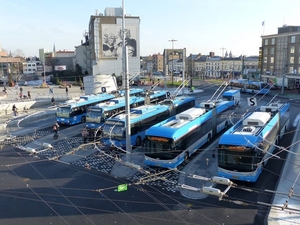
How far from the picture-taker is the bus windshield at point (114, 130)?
62.1 feet

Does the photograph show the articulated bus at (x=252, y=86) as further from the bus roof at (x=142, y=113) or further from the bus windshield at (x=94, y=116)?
the bus windshield at (x=94, y=116)

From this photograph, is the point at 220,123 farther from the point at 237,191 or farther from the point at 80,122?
the point at 80,122

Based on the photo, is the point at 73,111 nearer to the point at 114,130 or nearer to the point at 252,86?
the point at 114,130

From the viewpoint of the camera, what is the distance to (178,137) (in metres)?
15.7

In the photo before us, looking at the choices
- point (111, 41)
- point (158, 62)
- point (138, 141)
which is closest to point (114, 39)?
point (111, 41)

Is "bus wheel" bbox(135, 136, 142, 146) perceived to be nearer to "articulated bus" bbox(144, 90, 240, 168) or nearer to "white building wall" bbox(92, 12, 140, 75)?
"articulated bus" bbox(144, 90, 240, 168)

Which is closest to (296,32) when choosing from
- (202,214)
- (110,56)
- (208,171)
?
(110,56)

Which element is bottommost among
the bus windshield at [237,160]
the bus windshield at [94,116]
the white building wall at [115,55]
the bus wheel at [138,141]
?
the bus wheel at [138,141]

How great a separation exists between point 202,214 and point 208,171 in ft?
14.4

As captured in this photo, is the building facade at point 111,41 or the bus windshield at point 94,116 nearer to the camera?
the bus windshield at point 94,116

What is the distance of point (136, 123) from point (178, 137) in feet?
16.3

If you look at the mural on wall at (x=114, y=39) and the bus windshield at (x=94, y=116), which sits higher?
the mural on wall at (x=114, y=39)

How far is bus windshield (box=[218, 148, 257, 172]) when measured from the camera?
1326 cm

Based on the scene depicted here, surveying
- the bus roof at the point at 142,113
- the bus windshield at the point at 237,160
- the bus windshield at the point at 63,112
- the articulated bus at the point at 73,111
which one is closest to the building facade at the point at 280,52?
the bus roof at the point at 142,113
